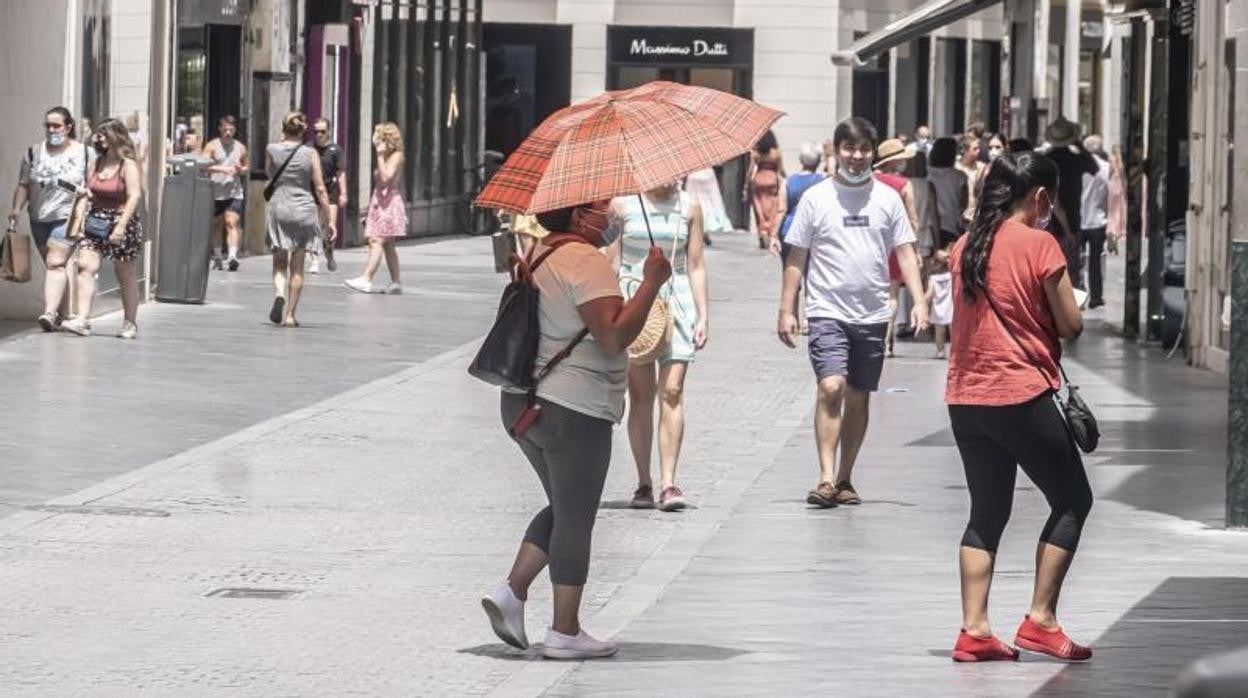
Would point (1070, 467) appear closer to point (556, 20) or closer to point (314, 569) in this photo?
point (314, 569)

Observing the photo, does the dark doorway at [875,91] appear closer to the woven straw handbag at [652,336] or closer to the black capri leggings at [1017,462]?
the woven straw handbag at [652,336]

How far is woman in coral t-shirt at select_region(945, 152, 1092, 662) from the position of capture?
8641mm

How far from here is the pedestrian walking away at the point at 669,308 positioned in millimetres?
12422

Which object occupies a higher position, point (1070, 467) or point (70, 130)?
point (70, 130)

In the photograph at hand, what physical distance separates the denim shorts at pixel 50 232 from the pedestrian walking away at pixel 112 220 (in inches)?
6.7

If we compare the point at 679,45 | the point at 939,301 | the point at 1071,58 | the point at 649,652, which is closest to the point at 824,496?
the point at 649,652

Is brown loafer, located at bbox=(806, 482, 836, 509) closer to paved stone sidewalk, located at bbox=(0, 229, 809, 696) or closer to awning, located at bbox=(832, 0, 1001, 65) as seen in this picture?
paved stone sidewalk, located at bbox=(0, 229, 809, 696)

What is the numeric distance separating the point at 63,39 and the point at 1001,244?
50.1 ft

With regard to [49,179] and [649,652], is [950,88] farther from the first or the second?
[649,652]

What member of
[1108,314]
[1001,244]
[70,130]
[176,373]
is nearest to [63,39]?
[70,130]

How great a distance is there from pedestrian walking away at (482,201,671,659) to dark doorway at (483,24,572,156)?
4680 centimetres

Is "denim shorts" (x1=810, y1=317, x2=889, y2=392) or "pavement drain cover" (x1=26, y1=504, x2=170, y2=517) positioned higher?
"denim shorts" (x1=810, y1=317, x2=889, y2=392)

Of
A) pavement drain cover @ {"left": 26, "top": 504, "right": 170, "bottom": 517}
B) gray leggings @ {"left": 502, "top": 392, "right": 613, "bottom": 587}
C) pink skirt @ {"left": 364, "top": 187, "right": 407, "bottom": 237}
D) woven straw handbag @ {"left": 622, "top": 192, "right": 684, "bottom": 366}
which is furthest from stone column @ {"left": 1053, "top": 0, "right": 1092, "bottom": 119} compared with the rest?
gray leggings @ {"left": 502, "top": 392, "right": 613, "bottom": 587}

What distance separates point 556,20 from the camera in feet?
182
